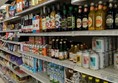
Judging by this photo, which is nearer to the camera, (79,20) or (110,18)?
(110,18)

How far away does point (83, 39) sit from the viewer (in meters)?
2.32

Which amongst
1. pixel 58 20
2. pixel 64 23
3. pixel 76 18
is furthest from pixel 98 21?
pixel 58 20

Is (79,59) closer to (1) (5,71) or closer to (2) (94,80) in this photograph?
(2) (94,80)

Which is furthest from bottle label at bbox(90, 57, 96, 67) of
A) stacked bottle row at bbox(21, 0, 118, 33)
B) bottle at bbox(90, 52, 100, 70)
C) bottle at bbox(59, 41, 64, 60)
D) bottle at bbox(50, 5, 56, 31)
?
bottle at bbox(50, 5, 56, 31)

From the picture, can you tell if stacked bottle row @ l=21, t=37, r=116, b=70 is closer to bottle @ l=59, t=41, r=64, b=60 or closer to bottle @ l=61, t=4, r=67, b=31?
bottle @ l=59, t=41, r=64, b=60

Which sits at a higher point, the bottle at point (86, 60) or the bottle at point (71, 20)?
the bottle at point (71, 20)

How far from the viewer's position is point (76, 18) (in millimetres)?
1604

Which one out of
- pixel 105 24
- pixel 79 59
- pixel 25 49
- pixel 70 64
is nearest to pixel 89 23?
pixel 105 24

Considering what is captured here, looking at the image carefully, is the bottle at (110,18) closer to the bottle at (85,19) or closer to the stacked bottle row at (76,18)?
the stacked bottle row at (76,18)

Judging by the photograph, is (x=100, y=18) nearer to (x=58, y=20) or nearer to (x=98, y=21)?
(x=98, y=21)

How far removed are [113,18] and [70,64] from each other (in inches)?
27.5

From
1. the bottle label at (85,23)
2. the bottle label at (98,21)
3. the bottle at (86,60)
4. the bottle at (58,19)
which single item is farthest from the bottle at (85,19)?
the bottle at (58,19)

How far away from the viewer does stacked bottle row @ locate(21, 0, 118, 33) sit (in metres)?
1.30

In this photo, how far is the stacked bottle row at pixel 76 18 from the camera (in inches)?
51.2
